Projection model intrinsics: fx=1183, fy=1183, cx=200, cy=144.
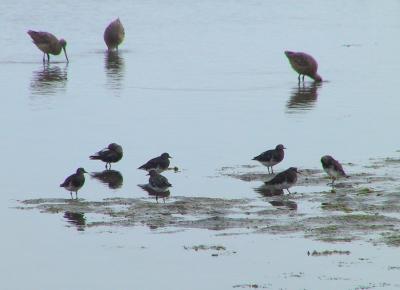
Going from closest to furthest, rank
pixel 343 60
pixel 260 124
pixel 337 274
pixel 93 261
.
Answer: pixel 337 274, pixel 93 261, pixel 260 124, pixel 343 60

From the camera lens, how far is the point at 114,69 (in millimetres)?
38719

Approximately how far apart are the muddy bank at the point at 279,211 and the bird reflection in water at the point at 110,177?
1686mm

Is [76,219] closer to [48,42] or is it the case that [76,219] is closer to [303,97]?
[303,97]

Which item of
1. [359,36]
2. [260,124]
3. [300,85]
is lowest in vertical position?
[260,124]

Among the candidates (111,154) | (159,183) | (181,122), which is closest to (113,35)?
(181,122)

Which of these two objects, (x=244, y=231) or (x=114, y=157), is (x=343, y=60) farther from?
(x=244, y=231)

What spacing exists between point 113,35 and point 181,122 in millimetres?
15951

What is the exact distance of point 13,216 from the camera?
1892cm

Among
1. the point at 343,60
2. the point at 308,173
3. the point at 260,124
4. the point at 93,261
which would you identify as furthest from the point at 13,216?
the point at 343,60

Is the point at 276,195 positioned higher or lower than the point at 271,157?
lower

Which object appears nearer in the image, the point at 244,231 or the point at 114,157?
the point at 244,231

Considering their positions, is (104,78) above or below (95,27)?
below


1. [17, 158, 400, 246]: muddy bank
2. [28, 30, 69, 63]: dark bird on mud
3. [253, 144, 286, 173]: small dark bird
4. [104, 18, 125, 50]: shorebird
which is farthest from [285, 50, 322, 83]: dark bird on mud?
[17, 158, 400, 246]: muddy bank

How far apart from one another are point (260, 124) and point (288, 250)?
465 inches
